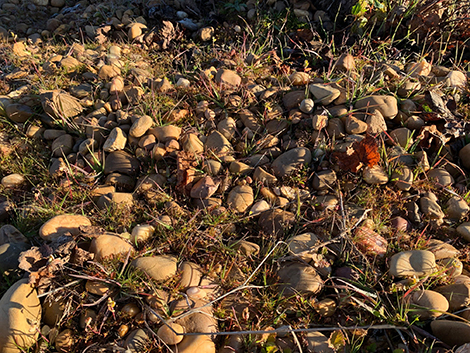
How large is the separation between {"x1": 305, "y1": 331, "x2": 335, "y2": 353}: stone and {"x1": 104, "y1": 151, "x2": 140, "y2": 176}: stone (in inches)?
70.3

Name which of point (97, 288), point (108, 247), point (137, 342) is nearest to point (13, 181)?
point (108, 247)

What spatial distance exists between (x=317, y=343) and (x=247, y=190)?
113 centimetres

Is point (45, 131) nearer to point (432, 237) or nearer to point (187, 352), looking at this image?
point (187, 352)

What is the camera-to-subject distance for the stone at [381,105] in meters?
2.84

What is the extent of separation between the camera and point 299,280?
2.11 meters

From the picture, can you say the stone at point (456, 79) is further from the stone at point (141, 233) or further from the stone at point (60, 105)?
the stone at point (60, 105)

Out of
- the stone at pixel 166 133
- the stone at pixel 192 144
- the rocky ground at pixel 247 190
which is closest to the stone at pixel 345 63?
the rocky ground at pixel 247 190

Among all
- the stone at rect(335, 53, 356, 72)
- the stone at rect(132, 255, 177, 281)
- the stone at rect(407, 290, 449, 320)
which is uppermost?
the stone at rect(335, 53, 356, 72)

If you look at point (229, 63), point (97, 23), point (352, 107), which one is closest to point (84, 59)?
point (97, 23)

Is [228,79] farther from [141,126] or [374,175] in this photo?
[374,175]

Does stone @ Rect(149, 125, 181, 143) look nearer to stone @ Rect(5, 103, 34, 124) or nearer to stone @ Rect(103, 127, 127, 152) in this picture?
stone @ Rect(103, 127, 127, 152)

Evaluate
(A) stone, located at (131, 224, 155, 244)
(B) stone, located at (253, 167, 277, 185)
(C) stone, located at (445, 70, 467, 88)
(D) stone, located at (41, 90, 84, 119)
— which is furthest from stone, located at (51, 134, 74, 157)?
(C) stone, located at (445, 70, 467, 88)

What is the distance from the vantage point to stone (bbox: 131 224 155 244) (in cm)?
229

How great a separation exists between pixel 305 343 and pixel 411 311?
0.65 m
